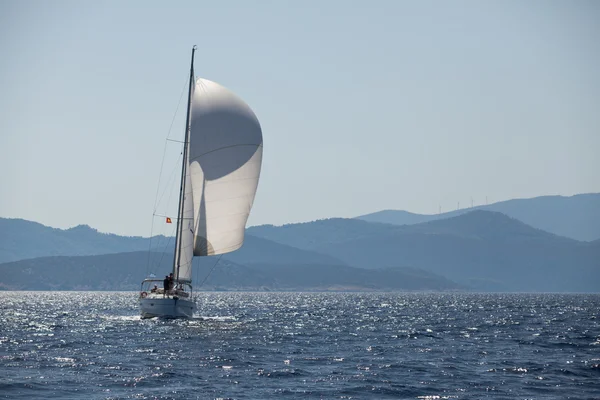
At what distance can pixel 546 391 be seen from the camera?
105ft

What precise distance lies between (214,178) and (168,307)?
10385 millimetres

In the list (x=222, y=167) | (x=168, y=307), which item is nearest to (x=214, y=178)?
(x=222, y=167)

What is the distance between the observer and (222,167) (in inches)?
2527

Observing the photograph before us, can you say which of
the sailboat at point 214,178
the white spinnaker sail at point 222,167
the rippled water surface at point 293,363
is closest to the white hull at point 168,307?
the sailboat at point 214,178

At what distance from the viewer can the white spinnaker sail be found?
6425cm

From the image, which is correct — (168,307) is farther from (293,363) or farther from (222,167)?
(293,363)

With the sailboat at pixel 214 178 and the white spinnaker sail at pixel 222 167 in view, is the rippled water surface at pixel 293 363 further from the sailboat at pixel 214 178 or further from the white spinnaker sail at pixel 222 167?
the white spinnaker sail at pixel 222 167

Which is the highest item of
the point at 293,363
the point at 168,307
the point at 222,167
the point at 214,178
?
the point at 222,167

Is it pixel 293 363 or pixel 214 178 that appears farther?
pixel 214 178

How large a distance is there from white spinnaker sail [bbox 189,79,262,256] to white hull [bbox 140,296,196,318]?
4.21 meters

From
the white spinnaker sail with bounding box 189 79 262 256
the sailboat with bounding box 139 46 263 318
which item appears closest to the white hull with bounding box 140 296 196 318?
the sailboat with bounding box 139 46 263 318

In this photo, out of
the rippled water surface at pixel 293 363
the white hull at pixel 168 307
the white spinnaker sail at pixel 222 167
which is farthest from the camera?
the white hull at pixel 168 307

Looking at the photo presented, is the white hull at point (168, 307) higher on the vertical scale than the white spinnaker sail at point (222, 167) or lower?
lower

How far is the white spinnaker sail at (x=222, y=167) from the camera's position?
211 feet
